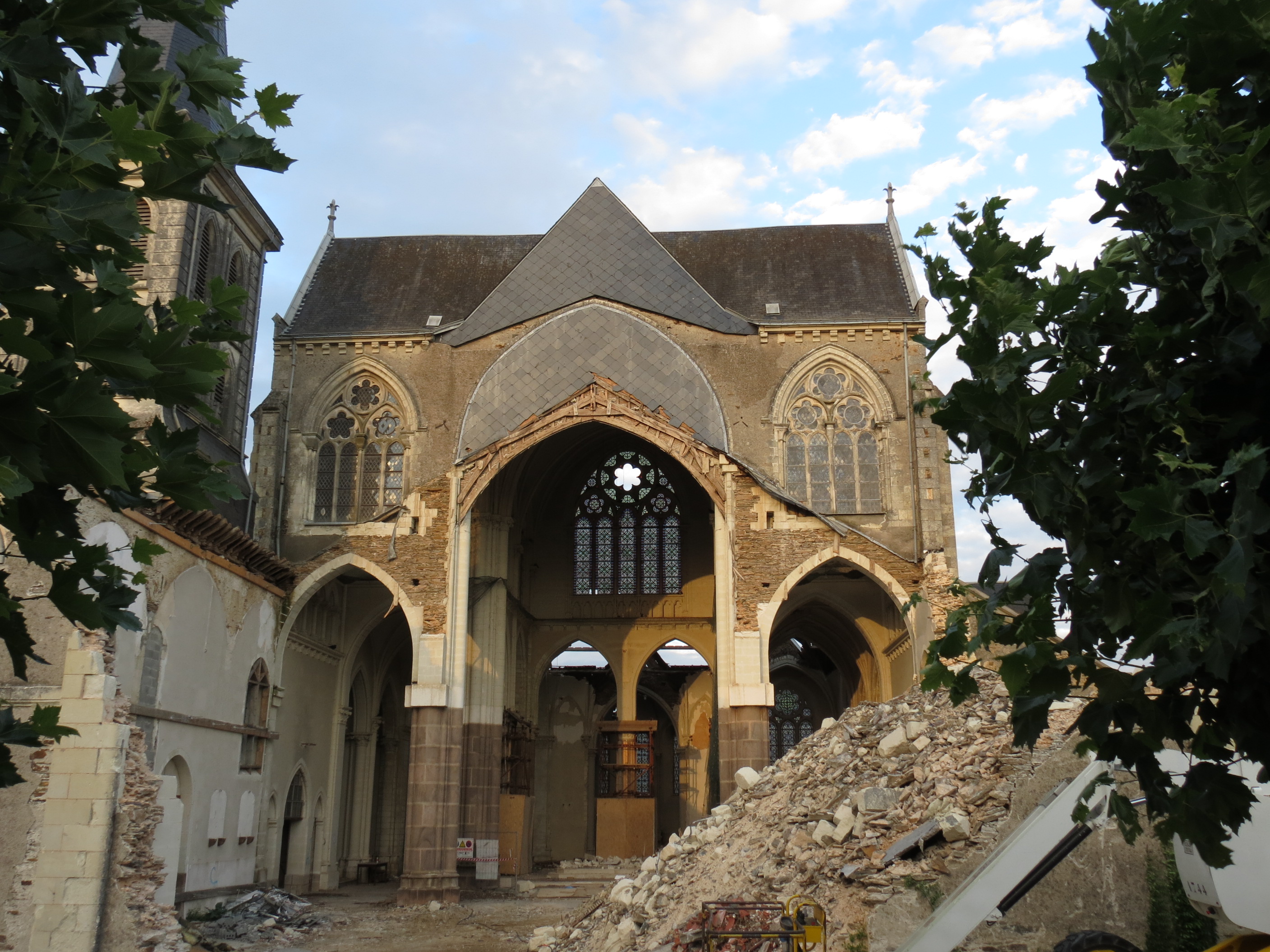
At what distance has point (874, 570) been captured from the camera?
2058 cm

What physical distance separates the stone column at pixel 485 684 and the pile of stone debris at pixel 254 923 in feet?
14.0

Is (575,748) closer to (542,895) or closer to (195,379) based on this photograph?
(542,895)

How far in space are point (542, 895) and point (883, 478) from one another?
10553mm

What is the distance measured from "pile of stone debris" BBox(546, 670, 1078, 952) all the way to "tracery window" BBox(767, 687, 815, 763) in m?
21.7

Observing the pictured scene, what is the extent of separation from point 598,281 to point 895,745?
1527 cm

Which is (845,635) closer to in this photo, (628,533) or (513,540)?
(628,533)

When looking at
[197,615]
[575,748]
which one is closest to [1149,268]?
[197,615]

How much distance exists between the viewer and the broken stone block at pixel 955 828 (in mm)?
8930

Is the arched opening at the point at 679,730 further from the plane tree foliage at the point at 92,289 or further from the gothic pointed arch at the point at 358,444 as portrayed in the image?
the plane tree foliage at the point at 92,289

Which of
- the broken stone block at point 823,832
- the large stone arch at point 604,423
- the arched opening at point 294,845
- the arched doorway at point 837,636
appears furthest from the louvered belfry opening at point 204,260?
the broken stone block at point 823,832

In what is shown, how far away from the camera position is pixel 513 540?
1000 inches

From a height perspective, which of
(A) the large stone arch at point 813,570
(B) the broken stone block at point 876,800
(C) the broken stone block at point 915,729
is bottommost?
(B) the broken stone block at point 876,800

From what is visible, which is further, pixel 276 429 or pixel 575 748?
pixel 575 748

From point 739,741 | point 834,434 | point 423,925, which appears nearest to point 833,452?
point 834,434
